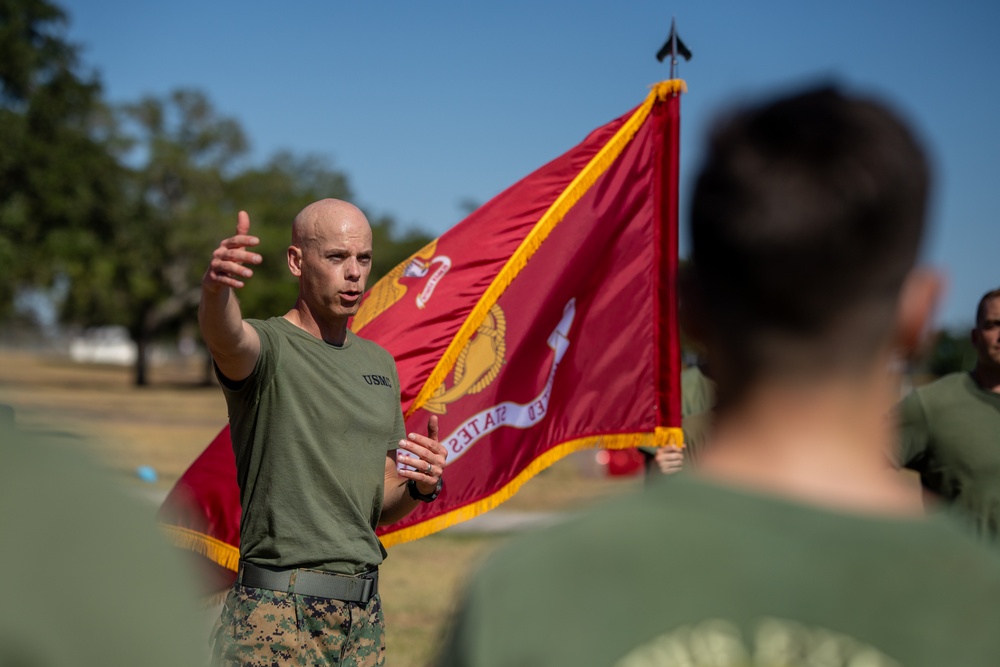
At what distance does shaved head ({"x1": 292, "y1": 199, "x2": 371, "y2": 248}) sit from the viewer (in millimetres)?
3820

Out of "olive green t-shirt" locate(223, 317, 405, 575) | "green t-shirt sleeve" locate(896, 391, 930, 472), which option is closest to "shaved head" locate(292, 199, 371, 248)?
"olive green t-shirt" locate(223, 317, 405, 575)

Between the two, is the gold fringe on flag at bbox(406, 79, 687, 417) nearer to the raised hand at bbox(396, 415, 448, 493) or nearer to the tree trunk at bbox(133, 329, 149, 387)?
the raised hand at bbox(396, 415, 448, 493)

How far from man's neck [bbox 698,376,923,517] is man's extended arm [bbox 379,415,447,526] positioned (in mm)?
2477

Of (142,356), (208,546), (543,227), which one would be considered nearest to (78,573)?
(208,546)

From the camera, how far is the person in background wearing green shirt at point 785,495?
1082mm

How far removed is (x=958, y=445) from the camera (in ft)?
14.2

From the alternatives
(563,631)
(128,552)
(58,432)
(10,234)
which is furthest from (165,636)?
(10,234)

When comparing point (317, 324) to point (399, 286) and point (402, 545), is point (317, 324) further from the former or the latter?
point (402, 545)

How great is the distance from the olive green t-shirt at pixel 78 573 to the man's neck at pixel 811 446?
1.94 feet

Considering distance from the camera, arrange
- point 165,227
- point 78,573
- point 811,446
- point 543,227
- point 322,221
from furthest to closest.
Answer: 1. point 165,227
2. point 543,227
3. point 322,221
4. point 811,446
5. point 78,573

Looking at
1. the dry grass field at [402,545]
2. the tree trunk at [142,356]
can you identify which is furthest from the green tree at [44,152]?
the tree trunk at [142,356]

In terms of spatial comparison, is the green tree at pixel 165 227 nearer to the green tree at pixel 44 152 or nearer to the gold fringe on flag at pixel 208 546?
the green tree at pixel 44 152

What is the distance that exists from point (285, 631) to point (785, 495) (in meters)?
2.60

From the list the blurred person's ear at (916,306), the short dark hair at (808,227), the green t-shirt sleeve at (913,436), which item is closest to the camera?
the short dark hair at (808,227)
